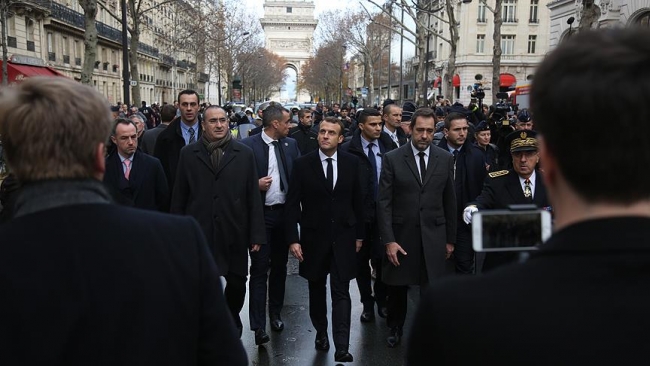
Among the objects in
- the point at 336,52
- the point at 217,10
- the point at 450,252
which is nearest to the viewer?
the point at 450,252

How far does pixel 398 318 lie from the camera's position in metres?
5.71

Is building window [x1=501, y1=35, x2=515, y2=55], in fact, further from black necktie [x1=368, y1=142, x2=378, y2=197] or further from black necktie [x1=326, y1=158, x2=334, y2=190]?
black necktie [x1=326, y1=158, x2=334, y2=190]

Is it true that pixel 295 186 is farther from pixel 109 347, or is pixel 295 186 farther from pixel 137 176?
pixel 109 347

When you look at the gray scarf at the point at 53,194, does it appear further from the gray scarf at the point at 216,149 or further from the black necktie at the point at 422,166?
the black necktie at the point at 422,166

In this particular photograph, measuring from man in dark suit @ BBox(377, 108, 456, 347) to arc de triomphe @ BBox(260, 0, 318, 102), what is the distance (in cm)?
14271

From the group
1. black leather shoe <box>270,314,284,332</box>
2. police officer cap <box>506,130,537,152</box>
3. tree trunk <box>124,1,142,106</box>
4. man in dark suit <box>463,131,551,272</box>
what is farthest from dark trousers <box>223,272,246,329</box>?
tree trunk <box>124,1,142,106</box>

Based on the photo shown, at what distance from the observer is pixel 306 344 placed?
18.8 feet

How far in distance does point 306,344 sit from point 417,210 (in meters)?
1.62

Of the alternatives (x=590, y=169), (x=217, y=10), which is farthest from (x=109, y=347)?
(x=217, y=10)

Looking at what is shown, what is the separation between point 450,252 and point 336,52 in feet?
243

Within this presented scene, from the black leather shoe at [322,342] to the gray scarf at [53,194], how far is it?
4.08 meters

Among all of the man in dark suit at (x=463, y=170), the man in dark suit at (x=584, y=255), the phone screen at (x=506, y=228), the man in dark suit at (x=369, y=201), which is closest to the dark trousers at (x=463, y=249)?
the man in dark suit at (x=463, y=170)

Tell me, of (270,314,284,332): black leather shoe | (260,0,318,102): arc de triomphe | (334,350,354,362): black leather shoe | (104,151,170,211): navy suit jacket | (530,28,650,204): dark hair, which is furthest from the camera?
(260,0,318,102): arc de triomphe

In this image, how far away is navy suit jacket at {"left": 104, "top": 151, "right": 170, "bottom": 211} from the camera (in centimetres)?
552
